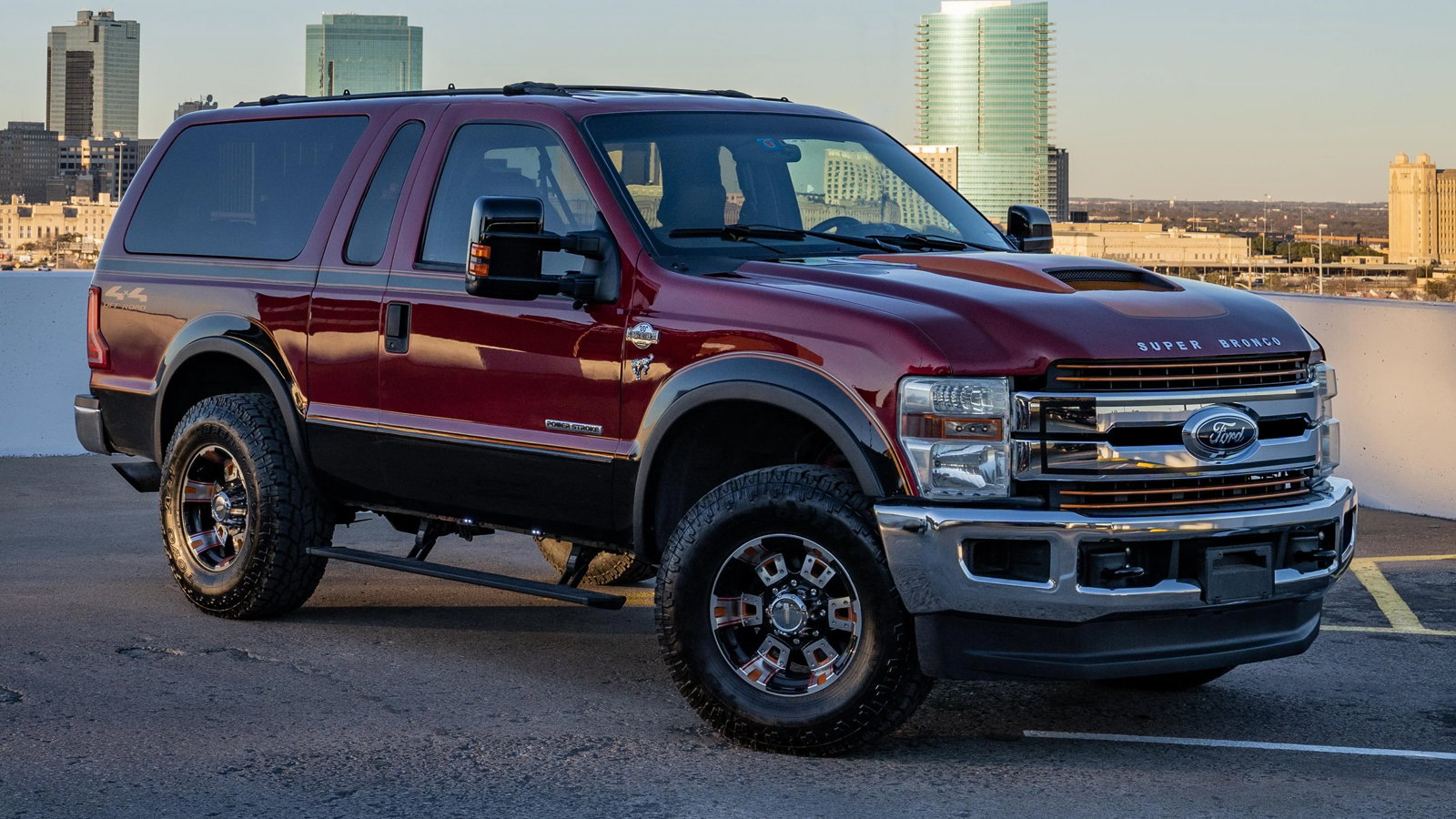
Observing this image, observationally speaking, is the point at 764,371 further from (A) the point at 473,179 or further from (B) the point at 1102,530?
(A) the point at 473,179

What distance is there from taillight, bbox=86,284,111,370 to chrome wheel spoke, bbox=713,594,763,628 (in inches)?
145

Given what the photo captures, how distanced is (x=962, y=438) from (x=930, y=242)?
5.07 feet

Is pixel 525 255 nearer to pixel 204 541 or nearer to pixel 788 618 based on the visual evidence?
pixel 788 618

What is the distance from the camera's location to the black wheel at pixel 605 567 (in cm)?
804

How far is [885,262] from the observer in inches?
229

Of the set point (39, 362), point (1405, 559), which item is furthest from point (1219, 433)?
point (39, 362)

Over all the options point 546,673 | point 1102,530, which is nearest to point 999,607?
point 1102,530

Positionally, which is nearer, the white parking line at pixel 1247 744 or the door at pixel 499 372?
the white parking line at pixel 1247 744

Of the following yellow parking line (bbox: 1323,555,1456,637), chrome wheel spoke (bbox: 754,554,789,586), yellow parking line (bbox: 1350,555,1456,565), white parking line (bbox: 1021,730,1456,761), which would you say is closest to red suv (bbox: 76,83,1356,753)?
chrome wheel spoke (bbox: 754,554,789,586)

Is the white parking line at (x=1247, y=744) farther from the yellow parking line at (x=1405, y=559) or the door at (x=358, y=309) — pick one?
the yellow parking line at (x=1405, y=559)

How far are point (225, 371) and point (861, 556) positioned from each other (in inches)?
138

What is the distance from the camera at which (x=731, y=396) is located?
5.39 m

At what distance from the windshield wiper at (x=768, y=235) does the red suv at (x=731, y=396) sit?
0.04 ft


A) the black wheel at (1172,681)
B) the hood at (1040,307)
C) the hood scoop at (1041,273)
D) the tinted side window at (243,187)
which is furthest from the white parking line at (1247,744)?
the tinted side window at (243,187)
